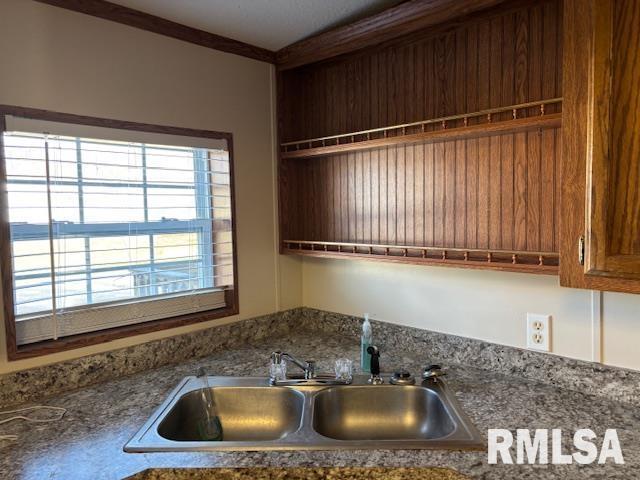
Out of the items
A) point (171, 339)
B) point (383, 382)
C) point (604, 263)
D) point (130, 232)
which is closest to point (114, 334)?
point (171, 339)

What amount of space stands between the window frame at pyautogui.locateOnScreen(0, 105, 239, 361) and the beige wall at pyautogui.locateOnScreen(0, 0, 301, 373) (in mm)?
23

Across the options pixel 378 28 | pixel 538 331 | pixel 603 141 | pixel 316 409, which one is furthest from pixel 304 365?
pixel 378 28

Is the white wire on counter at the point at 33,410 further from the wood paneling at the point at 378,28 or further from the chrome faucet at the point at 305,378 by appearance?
the wood paneling at the point at 378,28

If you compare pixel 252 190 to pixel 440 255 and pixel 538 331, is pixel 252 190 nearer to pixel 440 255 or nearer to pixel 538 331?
pixel 440 255

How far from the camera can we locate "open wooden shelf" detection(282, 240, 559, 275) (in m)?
1.36

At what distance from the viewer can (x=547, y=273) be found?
1.30 meters

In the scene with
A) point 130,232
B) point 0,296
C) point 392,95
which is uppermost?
point 392,95

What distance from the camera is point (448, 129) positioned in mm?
1485

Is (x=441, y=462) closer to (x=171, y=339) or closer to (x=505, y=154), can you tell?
(x=505, y=154)

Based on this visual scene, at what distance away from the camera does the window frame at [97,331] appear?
1.35 m

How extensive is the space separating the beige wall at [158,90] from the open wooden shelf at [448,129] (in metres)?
0.23

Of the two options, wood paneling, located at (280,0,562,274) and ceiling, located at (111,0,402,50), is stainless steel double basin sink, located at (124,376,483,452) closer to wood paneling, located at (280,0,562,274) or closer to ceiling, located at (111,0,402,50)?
wood paneling, located at (280,0,562,274)

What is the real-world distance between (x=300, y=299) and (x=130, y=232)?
917 mm

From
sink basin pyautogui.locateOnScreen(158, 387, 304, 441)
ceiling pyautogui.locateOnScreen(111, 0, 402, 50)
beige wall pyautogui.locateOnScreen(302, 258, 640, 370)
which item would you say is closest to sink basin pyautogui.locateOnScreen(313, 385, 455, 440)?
sink basin pyautogui.locateOnScreen(158, 387, 304, 441)
